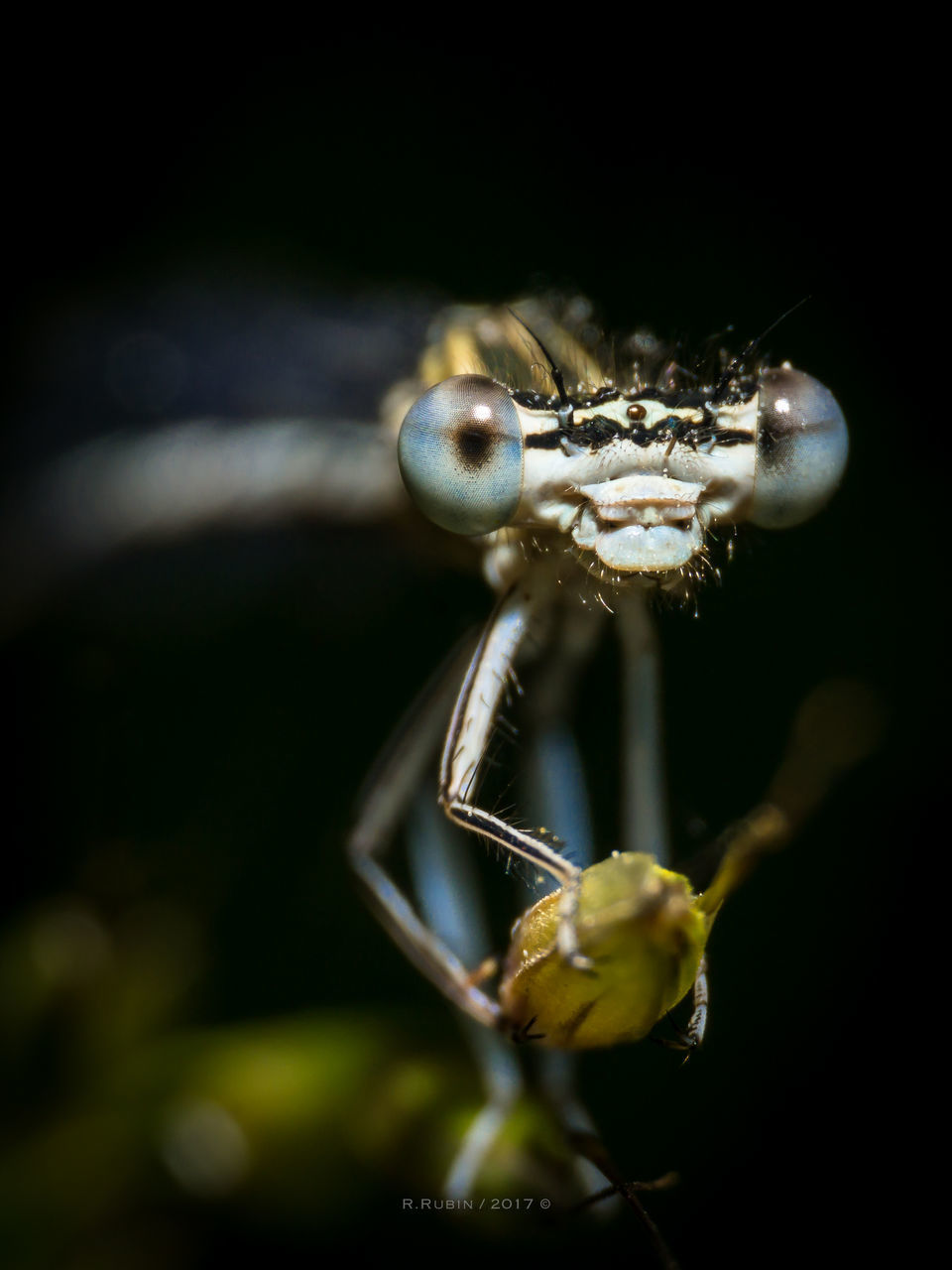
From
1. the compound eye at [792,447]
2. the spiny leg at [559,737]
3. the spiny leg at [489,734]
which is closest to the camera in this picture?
the spiny leg at [489,734]

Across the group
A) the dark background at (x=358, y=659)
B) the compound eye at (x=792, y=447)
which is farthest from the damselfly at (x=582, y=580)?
the dark background at (x=358, y=659)

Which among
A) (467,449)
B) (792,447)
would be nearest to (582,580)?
(467,449)

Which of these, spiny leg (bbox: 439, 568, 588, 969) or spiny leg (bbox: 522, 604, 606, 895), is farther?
spiny leg (bbox: 522, 604, 606, 895)

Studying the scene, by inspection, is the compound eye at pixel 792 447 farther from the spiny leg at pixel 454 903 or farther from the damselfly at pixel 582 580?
the spiny leg at pixel 454 903

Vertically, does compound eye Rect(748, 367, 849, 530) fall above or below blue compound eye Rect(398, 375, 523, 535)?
below

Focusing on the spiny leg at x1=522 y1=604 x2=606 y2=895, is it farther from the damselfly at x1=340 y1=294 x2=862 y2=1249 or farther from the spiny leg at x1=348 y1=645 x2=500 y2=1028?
the spiny leg at x1=348 y1=645 x2=500 y2=1028

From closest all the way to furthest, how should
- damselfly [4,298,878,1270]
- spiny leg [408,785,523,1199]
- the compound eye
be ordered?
damselfly [4,298,878,1270]
the compound eye
spiny leg [408,785,523,1199]

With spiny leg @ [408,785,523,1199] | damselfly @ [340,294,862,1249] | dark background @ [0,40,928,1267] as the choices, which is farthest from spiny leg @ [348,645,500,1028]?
dark background @ [0,40,928,1267]

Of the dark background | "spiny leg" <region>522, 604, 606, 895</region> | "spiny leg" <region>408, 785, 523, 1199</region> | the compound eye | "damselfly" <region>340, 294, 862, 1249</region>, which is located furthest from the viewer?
"spiny leg" <region>522, 604, 606, 895</region>
